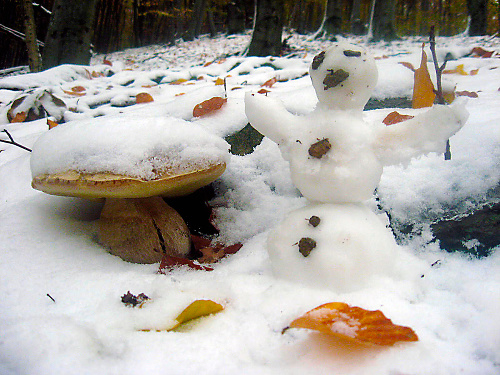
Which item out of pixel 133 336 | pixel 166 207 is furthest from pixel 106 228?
pixel 133 336

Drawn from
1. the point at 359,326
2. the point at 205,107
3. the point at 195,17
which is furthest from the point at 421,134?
the point at 195,17

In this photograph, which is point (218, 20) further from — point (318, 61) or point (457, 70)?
point (318, 61)

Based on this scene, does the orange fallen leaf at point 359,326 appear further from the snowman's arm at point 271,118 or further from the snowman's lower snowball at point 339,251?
the snowman's arm at point 271,118

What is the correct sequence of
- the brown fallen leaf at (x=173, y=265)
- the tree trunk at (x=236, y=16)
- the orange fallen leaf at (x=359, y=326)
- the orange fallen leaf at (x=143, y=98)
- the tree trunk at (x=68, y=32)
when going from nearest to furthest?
the orange fallen leaf at (x=359, y=326) → the brown fallen leaf at (x=173, y=265) → the orange fallen leaf at (x=143, y=98) → the tree trunk at (x=68, y=32) → the tree trunk at (x=236, y=16)

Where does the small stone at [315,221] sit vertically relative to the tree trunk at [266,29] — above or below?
below

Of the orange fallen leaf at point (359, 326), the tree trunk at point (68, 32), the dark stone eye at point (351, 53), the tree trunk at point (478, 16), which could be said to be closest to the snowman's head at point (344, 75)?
the dark stone eye at point (351, 53)

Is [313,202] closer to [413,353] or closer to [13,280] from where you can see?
[413,353]

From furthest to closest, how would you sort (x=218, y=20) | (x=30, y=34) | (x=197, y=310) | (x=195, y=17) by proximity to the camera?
1. (x=218, y=20)
2. (x=195, y=17)
3. (x=30, y=34)
4. (x=197, y=310)
